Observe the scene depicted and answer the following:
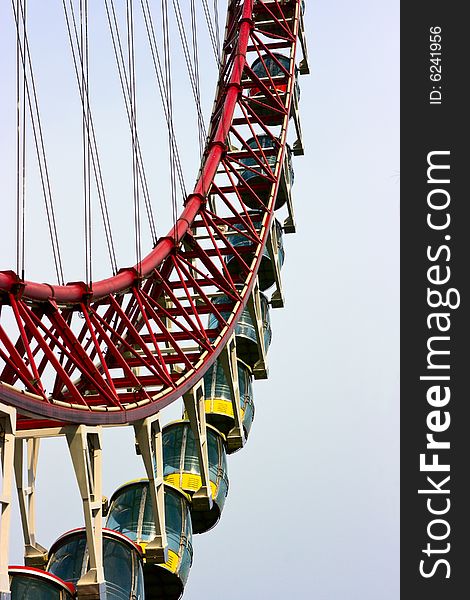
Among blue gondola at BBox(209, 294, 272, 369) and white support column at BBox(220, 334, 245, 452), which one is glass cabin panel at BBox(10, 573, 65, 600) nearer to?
white support column at BBox(220, 334, 245, 452)

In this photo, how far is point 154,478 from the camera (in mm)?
37625

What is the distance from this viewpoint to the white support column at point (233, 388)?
48562 millimetres

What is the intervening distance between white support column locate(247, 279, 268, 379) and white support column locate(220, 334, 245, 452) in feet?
10.2

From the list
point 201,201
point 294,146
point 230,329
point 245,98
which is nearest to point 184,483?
point 230,329

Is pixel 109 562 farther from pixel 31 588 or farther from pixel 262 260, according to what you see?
pixel 262 260

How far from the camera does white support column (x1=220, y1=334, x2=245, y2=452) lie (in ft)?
159

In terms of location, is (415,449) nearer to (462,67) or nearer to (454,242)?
(454,242)

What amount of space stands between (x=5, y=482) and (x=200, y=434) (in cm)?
1582

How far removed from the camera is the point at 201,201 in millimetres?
50750

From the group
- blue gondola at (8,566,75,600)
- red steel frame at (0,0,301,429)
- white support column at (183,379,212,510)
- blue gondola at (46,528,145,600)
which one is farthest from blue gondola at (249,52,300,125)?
blue gondola at (8,566,75,600)

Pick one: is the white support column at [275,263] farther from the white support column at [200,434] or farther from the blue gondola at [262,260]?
the white support column at [200,434]

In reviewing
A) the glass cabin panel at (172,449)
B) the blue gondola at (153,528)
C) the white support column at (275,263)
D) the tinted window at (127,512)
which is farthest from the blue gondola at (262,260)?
the tinted window at (127,512)

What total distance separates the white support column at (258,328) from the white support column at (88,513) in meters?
20.1

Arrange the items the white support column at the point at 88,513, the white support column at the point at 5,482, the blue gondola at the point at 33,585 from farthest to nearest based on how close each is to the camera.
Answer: the white support column at the point at 88,513 < the blue gondola at the point at 33,585 < the white support column at the point at 5,482
